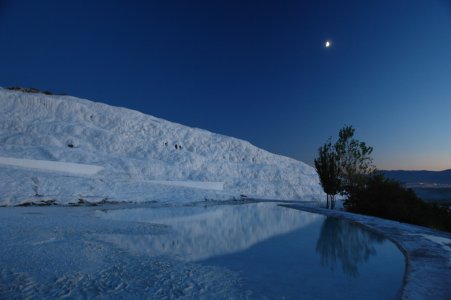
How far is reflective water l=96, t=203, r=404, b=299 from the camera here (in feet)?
23.9

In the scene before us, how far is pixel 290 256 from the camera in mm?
10570

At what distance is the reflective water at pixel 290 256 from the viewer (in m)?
7.28

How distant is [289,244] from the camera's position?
1275 centimetres

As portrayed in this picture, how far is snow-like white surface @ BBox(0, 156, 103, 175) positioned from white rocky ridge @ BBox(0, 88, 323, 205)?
59mm

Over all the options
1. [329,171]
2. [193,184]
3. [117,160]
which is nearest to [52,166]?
[117,160]

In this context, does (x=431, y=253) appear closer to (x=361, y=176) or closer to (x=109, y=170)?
(x=361, y=176)

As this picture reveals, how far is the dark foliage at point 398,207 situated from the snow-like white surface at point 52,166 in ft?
86.7

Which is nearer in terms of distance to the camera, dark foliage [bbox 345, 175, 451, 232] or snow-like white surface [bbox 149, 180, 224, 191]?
dark foliage [bbox 345, 175, 451, 232]

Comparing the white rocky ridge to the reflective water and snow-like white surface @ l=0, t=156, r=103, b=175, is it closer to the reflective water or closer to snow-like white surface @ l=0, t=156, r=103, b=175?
snow-like white surface @ l=0, t=156, r=103, b=175

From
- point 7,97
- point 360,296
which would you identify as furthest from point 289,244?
point 7,97

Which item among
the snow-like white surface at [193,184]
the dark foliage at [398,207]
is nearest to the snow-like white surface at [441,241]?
the dark foliage at [398,207]

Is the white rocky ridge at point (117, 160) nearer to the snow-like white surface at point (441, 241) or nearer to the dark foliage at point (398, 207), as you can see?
the dark foliage at point (398, 207)

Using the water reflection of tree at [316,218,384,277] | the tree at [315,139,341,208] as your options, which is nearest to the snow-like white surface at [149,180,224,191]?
the tree at [315,139,341,208]

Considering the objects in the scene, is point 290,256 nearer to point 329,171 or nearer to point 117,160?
point 329,171
